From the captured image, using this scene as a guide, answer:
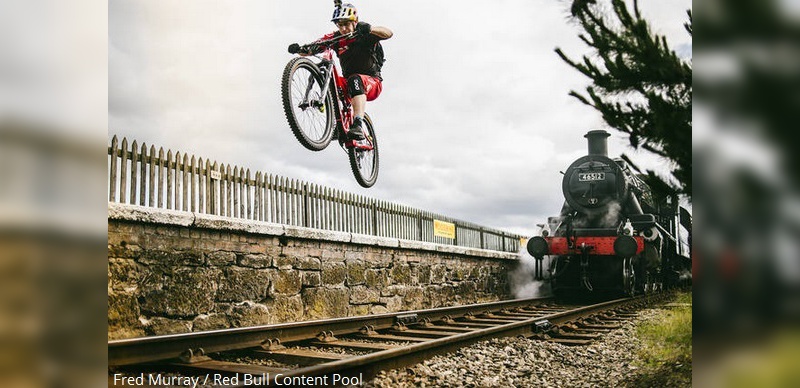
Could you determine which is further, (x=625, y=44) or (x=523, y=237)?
(x=523, y=237)

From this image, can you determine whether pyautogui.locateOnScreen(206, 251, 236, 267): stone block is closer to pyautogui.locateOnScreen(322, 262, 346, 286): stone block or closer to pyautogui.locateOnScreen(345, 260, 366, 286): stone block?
pyautogui.locateOnScreen(322, 262, 346, 286): stone block

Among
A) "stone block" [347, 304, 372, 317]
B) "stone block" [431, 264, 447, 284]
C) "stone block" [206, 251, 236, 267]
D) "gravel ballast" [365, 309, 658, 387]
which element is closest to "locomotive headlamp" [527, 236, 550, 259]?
"stone block" [431, 264, 447, 284]

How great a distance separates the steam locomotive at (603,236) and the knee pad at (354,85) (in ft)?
17.2

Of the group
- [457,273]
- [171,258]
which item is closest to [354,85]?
[171,258]

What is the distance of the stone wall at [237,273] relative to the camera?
160 inches

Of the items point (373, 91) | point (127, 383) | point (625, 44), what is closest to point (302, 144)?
point (373, 91)

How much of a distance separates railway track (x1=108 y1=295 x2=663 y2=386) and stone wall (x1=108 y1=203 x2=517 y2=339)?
984mm

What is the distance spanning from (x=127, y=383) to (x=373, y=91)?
2.95m

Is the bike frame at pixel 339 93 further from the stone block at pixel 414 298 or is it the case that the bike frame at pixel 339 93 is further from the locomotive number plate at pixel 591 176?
the locomotive number plate at pixel 591 176

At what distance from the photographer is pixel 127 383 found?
2.61 metres

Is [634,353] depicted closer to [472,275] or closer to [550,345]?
[550,345]

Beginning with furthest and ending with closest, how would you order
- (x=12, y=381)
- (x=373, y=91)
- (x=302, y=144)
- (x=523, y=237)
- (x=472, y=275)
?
(x=523, y=237) < (x=472, y=275) < (x=373, y=91) < (x=302, y=144) < (x=12, y=381)

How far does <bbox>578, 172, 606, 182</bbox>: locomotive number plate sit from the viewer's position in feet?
31.6

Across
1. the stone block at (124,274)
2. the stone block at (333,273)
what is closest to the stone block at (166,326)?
the stone block at (124,274)
